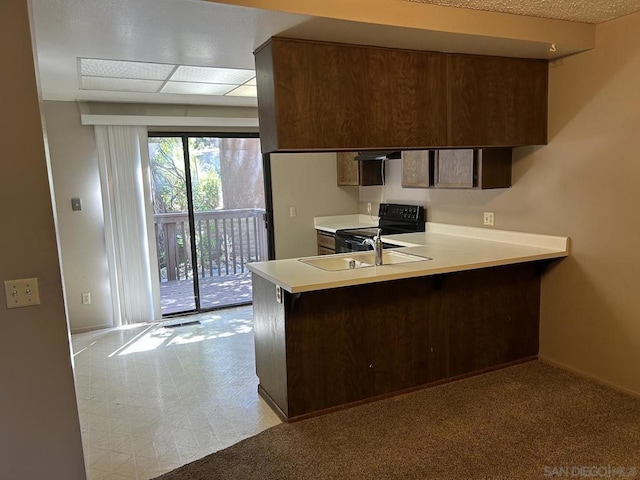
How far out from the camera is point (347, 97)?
2609mm

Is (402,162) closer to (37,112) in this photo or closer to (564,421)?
(564,421)

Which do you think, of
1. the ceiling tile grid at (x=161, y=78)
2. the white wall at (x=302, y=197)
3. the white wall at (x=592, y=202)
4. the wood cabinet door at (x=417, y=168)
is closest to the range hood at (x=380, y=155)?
the wood cabinet door at (x=417, y=168)

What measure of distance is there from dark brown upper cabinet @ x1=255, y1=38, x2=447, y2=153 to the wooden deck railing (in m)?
2.77

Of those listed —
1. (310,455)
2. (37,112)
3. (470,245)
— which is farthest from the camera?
(470,245)

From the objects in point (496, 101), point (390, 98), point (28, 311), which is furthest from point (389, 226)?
point (28, 311)

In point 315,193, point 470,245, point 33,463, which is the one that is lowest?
point 33,463

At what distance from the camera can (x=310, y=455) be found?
238 cm

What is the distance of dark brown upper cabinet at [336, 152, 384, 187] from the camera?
16.6 feet

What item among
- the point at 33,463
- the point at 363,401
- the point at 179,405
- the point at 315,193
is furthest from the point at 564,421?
the point at 315,193

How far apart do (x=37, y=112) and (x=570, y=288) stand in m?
3.34

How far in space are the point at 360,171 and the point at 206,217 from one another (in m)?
1.84

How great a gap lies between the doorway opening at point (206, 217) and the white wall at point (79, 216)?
1.89 feet

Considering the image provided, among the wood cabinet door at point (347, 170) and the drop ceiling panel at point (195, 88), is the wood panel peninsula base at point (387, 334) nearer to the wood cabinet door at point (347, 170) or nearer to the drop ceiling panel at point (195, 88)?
the drop ceiling panel at point (195, 88)

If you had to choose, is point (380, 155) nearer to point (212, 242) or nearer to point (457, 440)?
point (212, 242)
